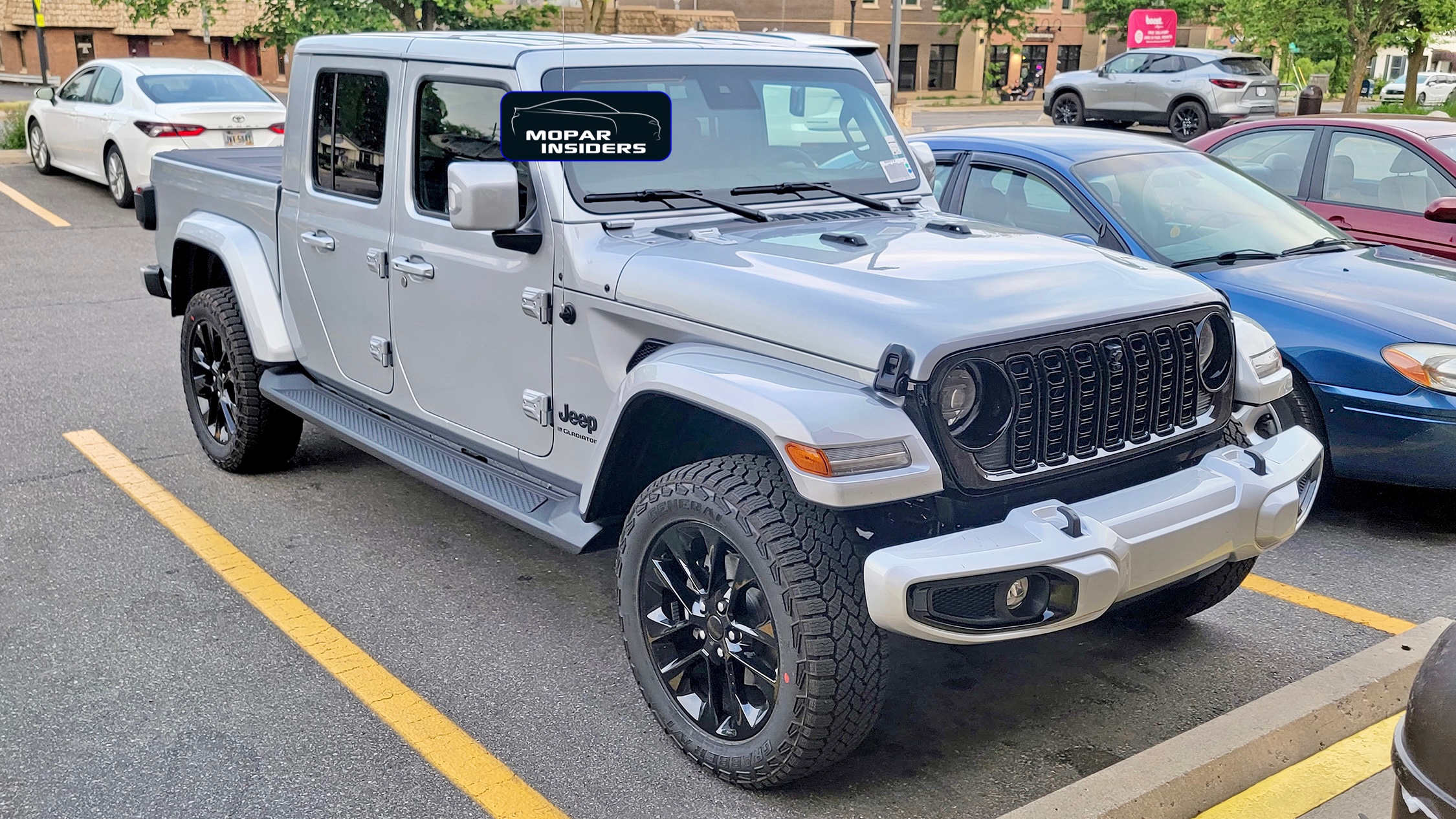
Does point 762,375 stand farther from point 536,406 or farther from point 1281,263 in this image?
point 1281,263

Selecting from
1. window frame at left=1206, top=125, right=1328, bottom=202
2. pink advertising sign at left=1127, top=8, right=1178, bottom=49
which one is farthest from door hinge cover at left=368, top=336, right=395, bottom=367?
pink advertising sign at left=1127, top=8, right=1178, bottom=49

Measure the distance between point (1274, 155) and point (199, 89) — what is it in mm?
11044

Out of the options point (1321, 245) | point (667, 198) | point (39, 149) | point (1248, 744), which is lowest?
point (1248, 744)

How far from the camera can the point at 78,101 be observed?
48.4 feet

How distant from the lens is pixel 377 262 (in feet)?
15.8

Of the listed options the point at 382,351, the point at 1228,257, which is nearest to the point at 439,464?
the point at 382,351

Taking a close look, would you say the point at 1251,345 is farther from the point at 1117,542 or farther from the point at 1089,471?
the point at 1117,542

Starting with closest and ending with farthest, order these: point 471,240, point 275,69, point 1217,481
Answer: point 1217,481 → point 471,240 → point 275,69

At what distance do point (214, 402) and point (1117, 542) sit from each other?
4516mm

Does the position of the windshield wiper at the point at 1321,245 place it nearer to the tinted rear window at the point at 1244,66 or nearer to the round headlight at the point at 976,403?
the round headlight at the point at 976,403

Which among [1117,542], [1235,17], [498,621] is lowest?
[498,621]

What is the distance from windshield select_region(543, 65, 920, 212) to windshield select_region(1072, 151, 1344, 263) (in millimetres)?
1687

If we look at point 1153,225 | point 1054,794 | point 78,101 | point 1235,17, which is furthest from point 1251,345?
point 1235,17

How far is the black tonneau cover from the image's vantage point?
5.80m
